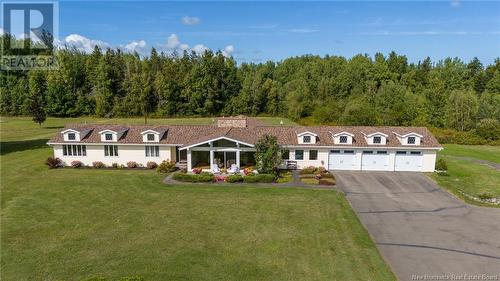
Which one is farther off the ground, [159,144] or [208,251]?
[159,144]

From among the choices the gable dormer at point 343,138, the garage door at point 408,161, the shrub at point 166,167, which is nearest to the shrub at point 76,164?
the shrub at point 166,167

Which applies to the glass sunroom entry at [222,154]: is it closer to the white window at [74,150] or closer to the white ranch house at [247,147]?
the white ranch house at [247,147]

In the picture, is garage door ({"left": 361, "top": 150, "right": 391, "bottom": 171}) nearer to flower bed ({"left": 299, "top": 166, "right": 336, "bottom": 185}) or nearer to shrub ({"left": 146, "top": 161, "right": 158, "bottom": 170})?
flower bed ({"left": 299, "top": 166, "right": 336, "bottom": 185})

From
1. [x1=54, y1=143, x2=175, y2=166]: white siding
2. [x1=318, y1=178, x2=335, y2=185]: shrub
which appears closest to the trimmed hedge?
[x1=318, y1=178, x2=335, y2=185]: shrub

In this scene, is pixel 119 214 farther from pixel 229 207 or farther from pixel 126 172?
pixel 126 172

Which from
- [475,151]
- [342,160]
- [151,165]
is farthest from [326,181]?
[475,151]

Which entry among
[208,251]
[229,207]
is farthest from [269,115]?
[208,251]
